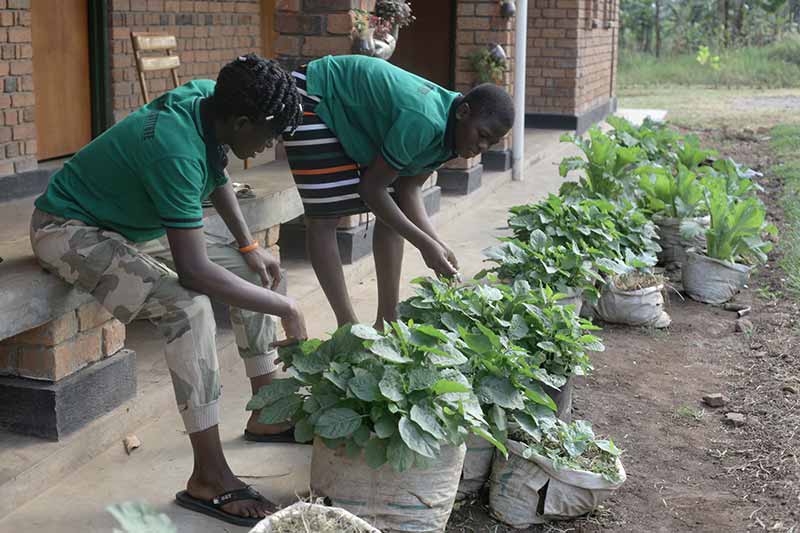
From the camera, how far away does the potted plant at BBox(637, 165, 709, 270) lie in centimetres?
635

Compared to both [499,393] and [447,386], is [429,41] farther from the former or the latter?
[447,386]

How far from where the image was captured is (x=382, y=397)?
293 centimetres

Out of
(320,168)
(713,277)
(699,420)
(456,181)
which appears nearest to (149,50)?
(320,168)

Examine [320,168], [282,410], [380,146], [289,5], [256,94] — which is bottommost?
[282,410]

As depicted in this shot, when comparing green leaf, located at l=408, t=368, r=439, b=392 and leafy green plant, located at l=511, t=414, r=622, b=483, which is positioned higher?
green leaf, located at l=408, t=368, r=439, b=392

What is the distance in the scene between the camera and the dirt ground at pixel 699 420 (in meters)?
3.46

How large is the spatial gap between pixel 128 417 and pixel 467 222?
4.37 metres

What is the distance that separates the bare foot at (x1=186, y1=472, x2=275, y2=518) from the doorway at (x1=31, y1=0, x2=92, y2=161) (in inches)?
167

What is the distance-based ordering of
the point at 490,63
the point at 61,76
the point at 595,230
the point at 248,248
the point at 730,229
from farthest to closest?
the point at 490,63, the point at 61,76, the point at 730,229, the point at 595,230, the point at 248,248

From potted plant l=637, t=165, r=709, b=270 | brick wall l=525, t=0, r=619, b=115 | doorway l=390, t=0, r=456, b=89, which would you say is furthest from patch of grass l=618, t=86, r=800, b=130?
potted plant l=637, t=165, r=709, b=270

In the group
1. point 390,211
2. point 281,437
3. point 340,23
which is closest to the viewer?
point 281,437

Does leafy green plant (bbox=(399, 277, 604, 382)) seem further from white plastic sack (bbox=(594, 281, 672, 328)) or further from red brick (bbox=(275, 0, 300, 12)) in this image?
red brick (bbox=(275, 0, 300, 12))

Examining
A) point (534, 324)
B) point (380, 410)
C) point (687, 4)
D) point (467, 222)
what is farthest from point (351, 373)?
point (687, 4)

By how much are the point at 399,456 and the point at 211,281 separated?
29.6 inches
